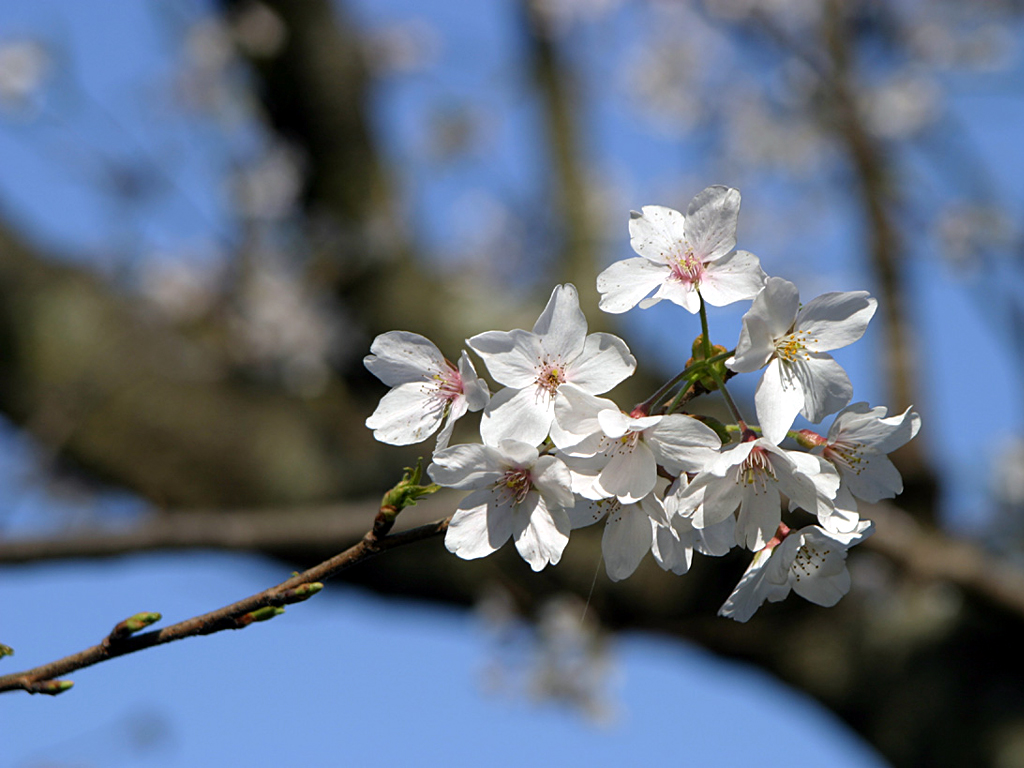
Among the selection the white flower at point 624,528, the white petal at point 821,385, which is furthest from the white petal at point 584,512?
the white petal at point 821,385

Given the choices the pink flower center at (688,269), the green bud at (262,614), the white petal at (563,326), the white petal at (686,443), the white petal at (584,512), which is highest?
the pink flower center at (688,269)

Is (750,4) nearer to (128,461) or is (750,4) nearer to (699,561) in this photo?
(699,561)

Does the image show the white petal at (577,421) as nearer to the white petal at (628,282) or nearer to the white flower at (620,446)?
the white flower at (620,446)

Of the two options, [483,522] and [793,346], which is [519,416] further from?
[793,346]

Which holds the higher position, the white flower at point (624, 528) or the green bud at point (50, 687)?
the white flower at point (624, 528)

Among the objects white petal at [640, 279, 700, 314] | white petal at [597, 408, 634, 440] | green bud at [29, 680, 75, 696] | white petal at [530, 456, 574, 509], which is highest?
white petal at [640, 279, 700, 314]

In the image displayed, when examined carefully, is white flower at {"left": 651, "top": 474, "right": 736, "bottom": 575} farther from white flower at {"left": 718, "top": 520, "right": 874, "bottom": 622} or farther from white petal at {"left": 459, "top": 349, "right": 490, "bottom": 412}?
white petal at {"left": 459, "top": 349, "right": 490, "bottom": 412}

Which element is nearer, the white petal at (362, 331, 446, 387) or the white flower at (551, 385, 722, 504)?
the white flower at (551, 385, 722, 504)

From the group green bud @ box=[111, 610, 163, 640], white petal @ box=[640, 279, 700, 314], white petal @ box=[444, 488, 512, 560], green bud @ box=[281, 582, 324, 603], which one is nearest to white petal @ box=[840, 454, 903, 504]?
white petal @ box=[640, 279, 700, 314]
